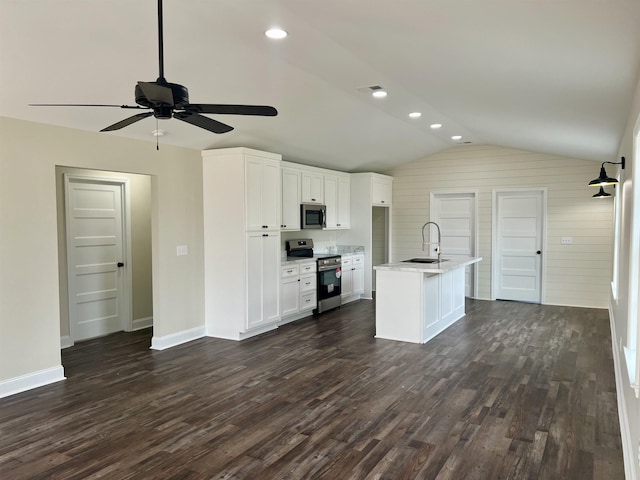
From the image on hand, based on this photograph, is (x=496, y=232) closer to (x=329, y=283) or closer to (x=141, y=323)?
(x=329, y=283)

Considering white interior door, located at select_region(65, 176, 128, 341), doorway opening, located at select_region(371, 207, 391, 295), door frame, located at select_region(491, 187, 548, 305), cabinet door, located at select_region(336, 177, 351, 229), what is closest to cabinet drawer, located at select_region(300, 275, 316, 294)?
cabinet door, located at select_region(336, 177, 351, 229)

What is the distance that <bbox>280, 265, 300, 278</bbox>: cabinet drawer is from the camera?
20.8ft

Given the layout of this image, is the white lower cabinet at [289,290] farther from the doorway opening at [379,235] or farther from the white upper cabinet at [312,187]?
the doorway opening at [379,235]

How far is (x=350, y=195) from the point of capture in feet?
28.3

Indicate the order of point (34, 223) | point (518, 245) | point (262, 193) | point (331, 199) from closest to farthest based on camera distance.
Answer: point (34, 223)
point (262, 193)
point (331, 199)
point (518, 245)

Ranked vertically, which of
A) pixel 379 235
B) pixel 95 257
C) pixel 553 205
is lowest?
pixel 95 257

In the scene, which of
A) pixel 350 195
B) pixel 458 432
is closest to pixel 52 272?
pixel 458 432

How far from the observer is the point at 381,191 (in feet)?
28.7

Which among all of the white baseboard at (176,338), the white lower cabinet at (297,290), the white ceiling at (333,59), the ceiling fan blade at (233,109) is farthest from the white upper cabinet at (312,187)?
the ceiling fan blade at (233,109)

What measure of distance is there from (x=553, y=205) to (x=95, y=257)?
7.23 metres

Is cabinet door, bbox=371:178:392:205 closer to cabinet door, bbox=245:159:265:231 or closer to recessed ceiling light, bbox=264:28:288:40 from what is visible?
cabinet door, bbox=245:159:265:231

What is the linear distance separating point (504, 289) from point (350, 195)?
10.9ft

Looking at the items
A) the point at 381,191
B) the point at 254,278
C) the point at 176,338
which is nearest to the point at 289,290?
the point at 254,278

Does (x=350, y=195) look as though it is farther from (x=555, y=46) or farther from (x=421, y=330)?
(x=555, y=46)
